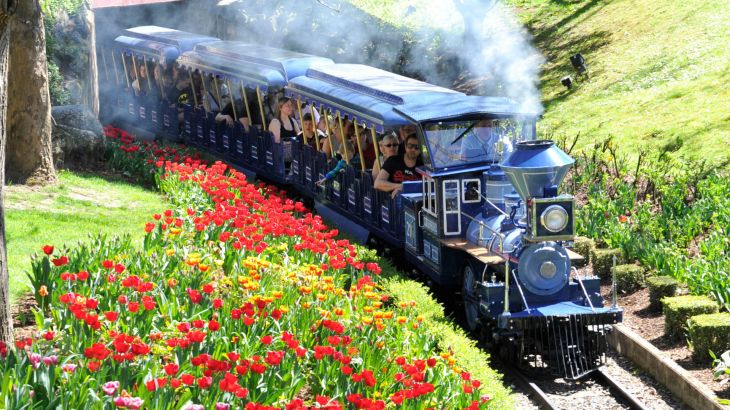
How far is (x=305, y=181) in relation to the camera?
56.0 feet

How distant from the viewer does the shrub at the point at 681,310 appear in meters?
11.2

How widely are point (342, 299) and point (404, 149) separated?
427cm

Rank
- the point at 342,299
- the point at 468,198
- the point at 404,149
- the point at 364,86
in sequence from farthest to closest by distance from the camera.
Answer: the point at 364,86, the point at 404,149, the point at 468,198, the point at 342,299

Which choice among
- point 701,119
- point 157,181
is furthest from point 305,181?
point 701,119

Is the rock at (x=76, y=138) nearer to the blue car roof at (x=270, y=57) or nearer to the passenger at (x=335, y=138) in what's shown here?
the blue car roof at (x=270, y=57)

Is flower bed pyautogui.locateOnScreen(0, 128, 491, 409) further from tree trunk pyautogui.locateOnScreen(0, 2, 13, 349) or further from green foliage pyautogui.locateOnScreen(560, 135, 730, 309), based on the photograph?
green foliage pyautogui.locateOnScreen(560, 135, 730, 309)

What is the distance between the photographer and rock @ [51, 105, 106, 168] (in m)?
17.4

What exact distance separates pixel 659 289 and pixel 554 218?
240cm

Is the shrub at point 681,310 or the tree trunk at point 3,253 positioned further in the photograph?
the shrub at point 681,310

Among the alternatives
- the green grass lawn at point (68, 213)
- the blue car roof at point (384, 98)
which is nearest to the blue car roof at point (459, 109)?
the blue car roof at point (384, 98)

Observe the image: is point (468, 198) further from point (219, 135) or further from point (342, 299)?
point (219, 135)

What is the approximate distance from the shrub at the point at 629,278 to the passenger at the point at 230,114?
8275 millimetres

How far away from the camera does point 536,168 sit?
10.4 meters

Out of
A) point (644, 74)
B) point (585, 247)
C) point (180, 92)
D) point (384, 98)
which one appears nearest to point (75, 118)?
point (180, 92)
